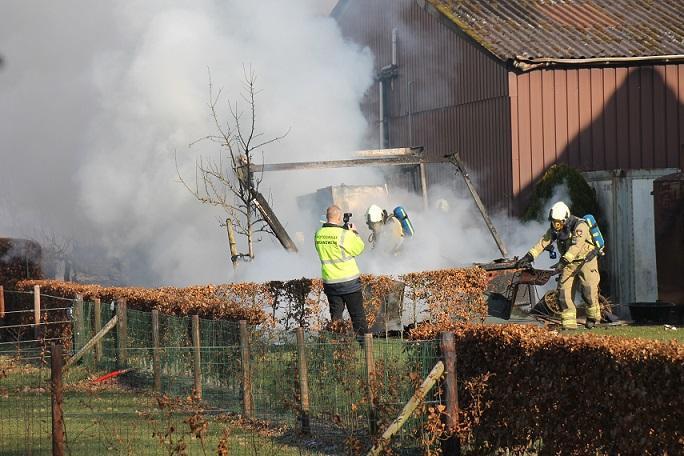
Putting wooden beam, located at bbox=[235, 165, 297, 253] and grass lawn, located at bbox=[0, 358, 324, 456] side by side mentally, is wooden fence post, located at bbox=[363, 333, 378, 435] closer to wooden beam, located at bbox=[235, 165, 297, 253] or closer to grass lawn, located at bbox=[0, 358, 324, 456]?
grass lawn, located at bbox=[0, 358, 324, 456]

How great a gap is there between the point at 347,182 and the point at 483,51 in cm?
470

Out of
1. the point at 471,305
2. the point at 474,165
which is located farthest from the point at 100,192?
the point at 471,305

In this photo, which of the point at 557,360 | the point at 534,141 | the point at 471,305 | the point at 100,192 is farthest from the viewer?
the point at 100,192

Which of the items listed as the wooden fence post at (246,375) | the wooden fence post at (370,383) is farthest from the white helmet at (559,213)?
the wooden fence post at (370,383)

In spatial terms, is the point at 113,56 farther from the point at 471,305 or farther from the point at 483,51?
the point at 471,305

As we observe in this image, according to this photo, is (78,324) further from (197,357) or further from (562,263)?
(562,263)

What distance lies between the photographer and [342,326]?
1188 cm

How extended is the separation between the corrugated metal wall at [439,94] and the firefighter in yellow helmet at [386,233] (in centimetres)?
275

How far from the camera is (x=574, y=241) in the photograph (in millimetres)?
18297

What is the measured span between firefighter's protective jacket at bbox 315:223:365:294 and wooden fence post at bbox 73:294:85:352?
5759mm

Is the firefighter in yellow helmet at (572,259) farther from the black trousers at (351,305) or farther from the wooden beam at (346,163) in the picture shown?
the wooden beam at (346,163)

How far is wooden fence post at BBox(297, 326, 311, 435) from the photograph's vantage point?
1156 cm

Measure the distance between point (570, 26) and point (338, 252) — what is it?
1611cm

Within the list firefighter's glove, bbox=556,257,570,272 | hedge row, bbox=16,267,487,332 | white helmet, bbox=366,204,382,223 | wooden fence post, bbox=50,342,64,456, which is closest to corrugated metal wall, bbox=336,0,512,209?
white helmet, bbox=366,204,382,223
